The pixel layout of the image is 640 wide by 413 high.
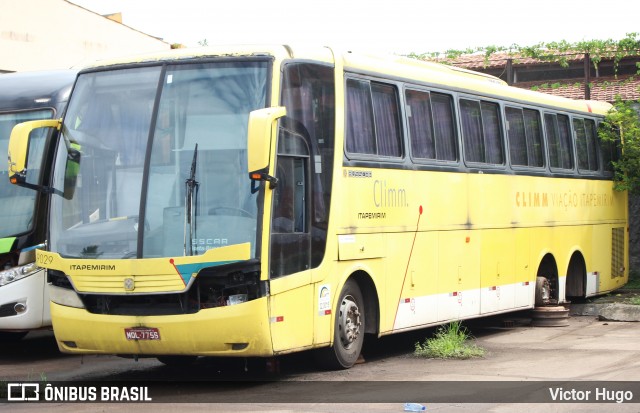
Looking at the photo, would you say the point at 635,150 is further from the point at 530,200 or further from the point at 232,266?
the point at 232,266

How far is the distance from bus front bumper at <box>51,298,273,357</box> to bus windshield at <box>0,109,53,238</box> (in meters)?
3.39

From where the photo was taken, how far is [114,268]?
10.7 m

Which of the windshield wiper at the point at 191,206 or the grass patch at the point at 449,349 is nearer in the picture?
the windshield wiper at the point at 191,206

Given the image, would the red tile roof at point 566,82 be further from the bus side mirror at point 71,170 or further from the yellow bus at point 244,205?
the bus side mirror at point 71,170

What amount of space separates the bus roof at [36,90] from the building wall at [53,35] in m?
14.2

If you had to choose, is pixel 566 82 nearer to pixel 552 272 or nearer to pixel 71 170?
pixel 552 272

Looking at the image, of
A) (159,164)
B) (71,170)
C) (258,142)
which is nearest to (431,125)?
(159,164)

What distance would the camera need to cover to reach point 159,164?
10859 mm

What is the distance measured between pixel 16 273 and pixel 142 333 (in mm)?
3646

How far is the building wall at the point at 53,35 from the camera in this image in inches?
1208

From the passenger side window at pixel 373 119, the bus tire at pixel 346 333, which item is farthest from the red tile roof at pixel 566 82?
the bus tire at pixel 346 333

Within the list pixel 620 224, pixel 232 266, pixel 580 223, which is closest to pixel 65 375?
pixel 232 266

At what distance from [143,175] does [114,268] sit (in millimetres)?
952

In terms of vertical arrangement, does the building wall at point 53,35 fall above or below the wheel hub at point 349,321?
above
